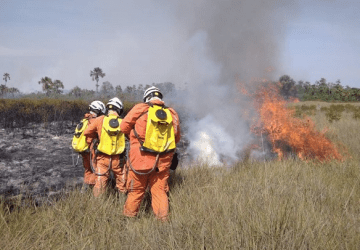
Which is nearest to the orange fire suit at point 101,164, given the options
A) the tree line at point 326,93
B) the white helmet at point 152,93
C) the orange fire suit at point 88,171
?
the orange fire suit at point 88,171

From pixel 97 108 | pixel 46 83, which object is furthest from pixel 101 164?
pixel 46 83

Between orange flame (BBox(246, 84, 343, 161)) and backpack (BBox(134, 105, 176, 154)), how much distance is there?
5.34 metres

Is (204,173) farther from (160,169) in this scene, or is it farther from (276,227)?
(276,227)

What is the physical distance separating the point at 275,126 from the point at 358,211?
240 inches

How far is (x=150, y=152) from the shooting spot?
3426mm

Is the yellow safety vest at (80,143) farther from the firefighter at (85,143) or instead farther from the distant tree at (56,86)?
the distant tree at (56,86)

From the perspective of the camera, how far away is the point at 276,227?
235cm

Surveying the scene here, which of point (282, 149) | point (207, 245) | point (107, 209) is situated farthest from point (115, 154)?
point (282, 149)

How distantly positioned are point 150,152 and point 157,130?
0.33 meters

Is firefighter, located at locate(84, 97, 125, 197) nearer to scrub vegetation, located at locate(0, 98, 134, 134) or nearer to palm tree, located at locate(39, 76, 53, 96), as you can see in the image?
scrub vegetation, located at locate(0, 98, 134, 134)

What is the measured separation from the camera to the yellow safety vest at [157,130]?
3354 millimetres

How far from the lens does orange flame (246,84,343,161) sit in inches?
310

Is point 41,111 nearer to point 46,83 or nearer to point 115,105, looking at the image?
point 115,105

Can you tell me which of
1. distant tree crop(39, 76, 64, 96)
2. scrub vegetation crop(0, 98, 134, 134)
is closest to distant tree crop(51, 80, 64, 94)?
distant tree crop(39, 76, 64, 96)
